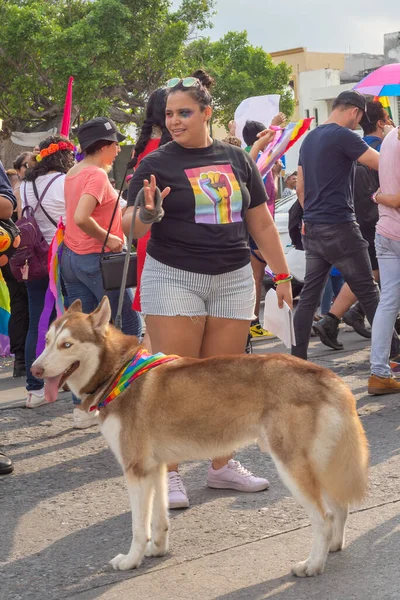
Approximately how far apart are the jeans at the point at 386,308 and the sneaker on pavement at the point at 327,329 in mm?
2011

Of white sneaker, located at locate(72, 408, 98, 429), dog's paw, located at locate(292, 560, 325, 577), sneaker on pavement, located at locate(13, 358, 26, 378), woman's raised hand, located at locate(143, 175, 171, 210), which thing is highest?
woman's raised hand, located at locate(143, 175, 171, 210)

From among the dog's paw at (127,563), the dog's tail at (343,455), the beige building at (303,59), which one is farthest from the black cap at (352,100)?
the beige building at (303,59)

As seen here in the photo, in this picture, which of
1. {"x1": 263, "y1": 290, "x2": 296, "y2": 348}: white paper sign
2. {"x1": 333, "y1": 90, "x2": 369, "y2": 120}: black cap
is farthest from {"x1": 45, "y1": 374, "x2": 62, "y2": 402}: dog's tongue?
{"x1": 333, "y1": 90, "x2": 369, "y2": 120}: black cap

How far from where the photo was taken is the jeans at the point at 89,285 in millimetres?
6980

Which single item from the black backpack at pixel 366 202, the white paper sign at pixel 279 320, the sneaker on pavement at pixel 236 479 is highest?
the black backpack at pixel 366 202

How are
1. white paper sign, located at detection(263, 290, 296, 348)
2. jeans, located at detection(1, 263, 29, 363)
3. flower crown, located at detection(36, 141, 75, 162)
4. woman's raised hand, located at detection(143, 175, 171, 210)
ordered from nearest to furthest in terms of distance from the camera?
1. woman's raised hand, located at detection(143, 175, 171, 210)
2. white paper sign, located at detection(263, 290, 296, 348)
3. flower crown, located at detection(36, 141, 75, 162)
4. jeans, located at detection(1, 263, 29, 363)

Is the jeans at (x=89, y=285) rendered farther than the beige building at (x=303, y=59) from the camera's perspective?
No

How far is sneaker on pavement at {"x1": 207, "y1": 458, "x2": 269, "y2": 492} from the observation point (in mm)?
5336

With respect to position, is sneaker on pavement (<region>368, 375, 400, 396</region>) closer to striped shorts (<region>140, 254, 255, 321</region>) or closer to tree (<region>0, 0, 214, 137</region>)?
striped shorts (<region>140, 254, 255, 321</region>)

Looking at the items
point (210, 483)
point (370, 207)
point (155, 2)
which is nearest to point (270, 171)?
point (370, 207)

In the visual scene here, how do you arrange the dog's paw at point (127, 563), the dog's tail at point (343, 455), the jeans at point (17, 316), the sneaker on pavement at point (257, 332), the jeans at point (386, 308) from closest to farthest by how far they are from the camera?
the dog's tail at point (343, 455) < the dog's paw at point (127, 563) < the jeans at point (386, 308) < the jeans at point (17, 316) < the sneaker on pavement at point (257, 332)

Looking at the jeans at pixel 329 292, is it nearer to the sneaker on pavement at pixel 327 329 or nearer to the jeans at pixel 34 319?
the sneaker on pavement at pixel 327 329

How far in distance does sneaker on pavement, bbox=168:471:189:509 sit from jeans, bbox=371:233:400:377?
2.80 m

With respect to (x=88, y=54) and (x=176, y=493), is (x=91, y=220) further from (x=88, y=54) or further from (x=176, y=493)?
(x=88, y=54)
